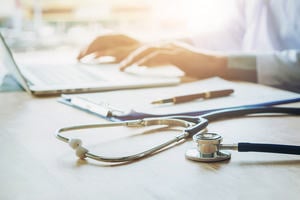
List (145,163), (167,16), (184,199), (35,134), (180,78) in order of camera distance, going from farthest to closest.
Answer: (167,16) < (180,78) < (35,134) < (145,163) < (184,199)

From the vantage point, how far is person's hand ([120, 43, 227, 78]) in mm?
1179

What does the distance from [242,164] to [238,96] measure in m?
0.38

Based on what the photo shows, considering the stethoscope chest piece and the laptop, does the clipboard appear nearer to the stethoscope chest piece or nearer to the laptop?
the laptop

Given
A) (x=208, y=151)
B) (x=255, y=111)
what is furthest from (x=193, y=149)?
(x=255, y=111)

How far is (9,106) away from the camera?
86 centimetres

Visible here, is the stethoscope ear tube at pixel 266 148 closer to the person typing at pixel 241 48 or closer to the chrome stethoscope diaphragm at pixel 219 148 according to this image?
the chrome stethoscope diaphragm at pixel 219 148

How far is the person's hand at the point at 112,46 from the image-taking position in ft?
4.38

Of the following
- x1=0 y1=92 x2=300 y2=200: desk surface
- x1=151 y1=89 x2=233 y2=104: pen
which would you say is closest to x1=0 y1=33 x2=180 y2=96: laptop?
x1=151 y1=89 x2=233 y2=104: pen

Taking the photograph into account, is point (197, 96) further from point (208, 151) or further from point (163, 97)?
point (208, 151)

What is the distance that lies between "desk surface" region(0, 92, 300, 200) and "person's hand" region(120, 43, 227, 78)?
0.48 m

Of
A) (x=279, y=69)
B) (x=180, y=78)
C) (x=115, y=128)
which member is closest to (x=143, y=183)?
(x=115, y=128)

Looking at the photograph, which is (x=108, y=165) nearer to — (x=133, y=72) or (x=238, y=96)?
(x=238, y=96)

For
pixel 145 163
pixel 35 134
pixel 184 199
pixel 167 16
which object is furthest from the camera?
pixel 167 16

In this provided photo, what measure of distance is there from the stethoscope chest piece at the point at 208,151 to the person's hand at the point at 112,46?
0.77 m
